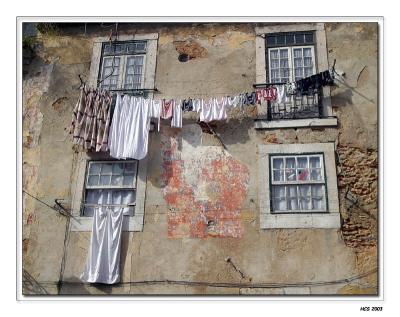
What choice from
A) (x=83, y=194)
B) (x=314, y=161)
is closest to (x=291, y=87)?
(x=314, y=161)

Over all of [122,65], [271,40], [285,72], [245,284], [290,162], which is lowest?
[245,284]

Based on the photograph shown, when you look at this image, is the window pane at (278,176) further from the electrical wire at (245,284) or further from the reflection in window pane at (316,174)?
the electrical wire at (245,284)

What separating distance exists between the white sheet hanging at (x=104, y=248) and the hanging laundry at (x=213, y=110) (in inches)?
103

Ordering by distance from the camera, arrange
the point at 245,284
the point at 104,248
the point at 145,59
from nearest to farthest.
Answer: the point at 245,284, the point at 104,248, the point at 145,59

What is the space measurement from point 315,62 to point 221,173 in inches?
129

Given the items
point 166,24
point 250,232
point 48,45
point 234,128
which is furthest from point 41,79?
point 250,232

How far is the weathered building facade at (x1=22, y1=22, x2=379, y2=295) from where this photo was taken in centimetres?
839

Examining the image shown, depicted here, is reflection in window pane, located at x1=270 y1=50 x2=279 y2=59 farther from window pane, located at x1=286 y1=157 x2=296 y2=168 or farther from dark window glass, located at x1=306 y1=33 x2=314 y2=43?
window pane, located at x1=286 y1=157 x2=296 y2=168

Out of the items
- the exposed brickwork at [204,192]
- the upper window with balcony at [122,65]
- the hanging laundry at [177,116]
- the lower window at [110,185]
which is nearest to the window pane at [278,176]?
the exposed brickwork at [204,192]

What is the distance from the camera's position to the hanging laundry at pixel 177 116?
923 centimetres

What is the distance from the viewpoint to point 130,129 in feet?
29.9

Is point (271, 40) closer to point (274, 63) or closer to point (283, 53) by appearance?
point (283, 53)

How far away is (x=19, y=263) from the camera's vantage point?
843 centimetres
